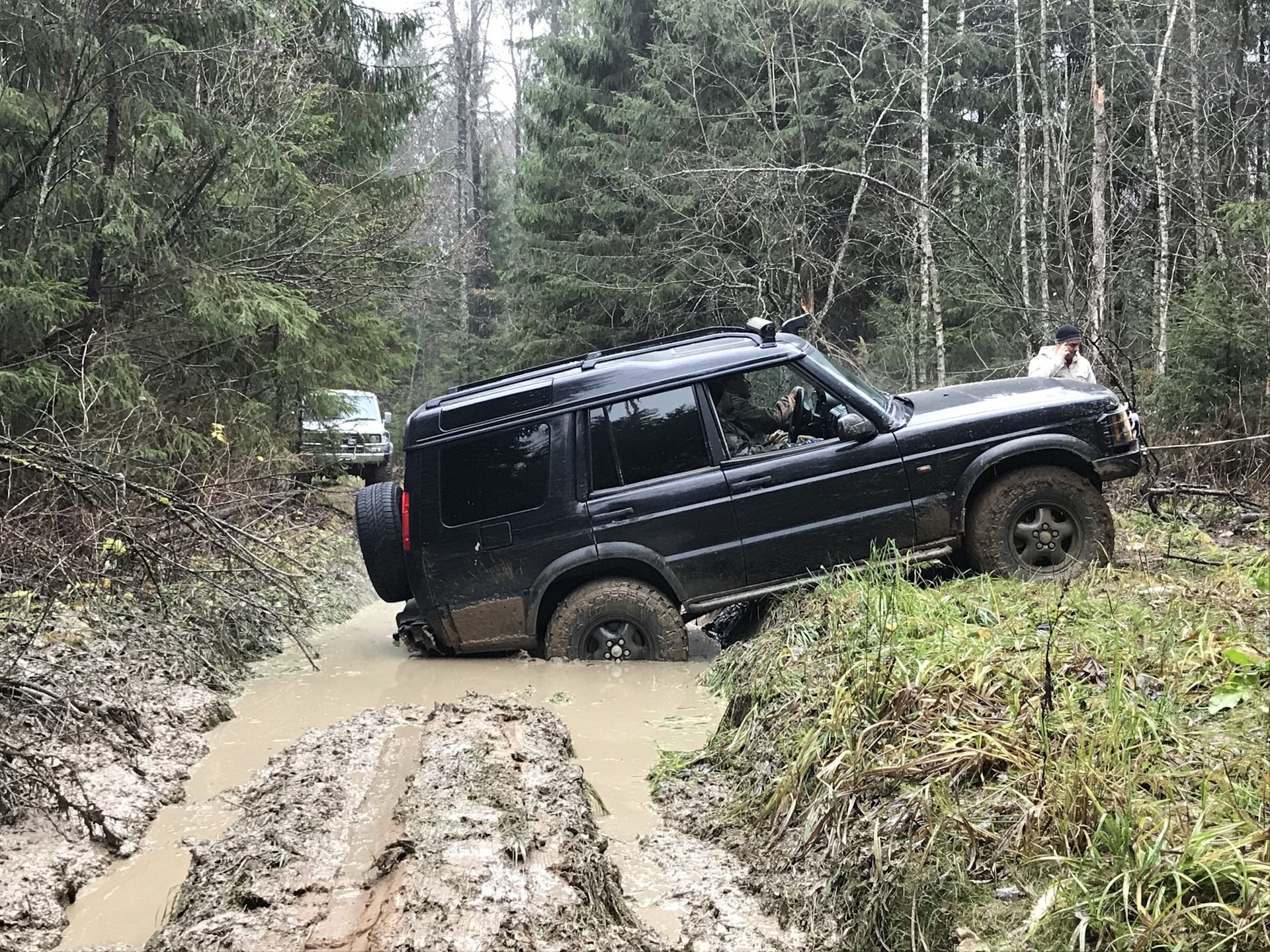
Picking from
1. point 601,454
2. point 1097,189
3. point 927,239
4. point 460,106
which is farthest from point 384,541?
point 460,106

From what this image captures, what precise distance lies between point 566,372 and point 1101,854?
16.0 feet

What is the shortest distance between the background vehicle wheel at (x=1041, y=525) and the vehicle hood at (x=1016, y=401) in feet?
1.42

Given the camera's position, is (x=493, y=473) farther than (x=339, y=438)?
No

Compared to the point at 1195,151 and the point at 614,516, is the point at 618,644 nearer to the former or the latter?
the point at 614,516

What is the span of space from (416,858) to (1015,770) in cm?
186

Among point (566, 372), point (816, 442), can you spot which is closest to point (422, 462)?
point (566, 372)

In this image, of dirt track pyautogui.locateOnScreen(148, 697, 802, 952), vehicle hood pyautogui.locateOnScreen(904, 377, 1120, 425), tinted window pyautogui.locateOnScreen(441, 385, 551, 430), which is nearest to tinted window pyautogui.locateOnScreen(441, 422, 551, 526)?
tinted window pyautogui.locateOnScreen(441, 385, 551, 430)

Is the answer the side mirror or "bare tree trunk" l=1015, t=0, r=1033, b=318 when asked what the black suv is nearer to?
the side mirror

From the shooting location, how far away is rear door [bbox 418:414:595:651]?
655cm

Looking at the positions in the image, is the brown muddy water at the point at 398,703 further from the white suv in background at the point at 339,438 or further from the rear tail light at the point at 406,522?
the white suv in background at the point at 339,438

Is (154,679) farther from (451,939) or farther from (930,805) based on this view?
(930,805)

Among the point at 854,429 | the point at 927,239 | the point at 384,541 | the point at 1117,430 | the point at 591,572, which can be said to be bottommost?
the point at 591,572

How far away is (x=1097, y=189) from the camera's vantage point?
15.6 metres

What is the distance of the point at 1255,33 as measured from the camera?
727 inches
